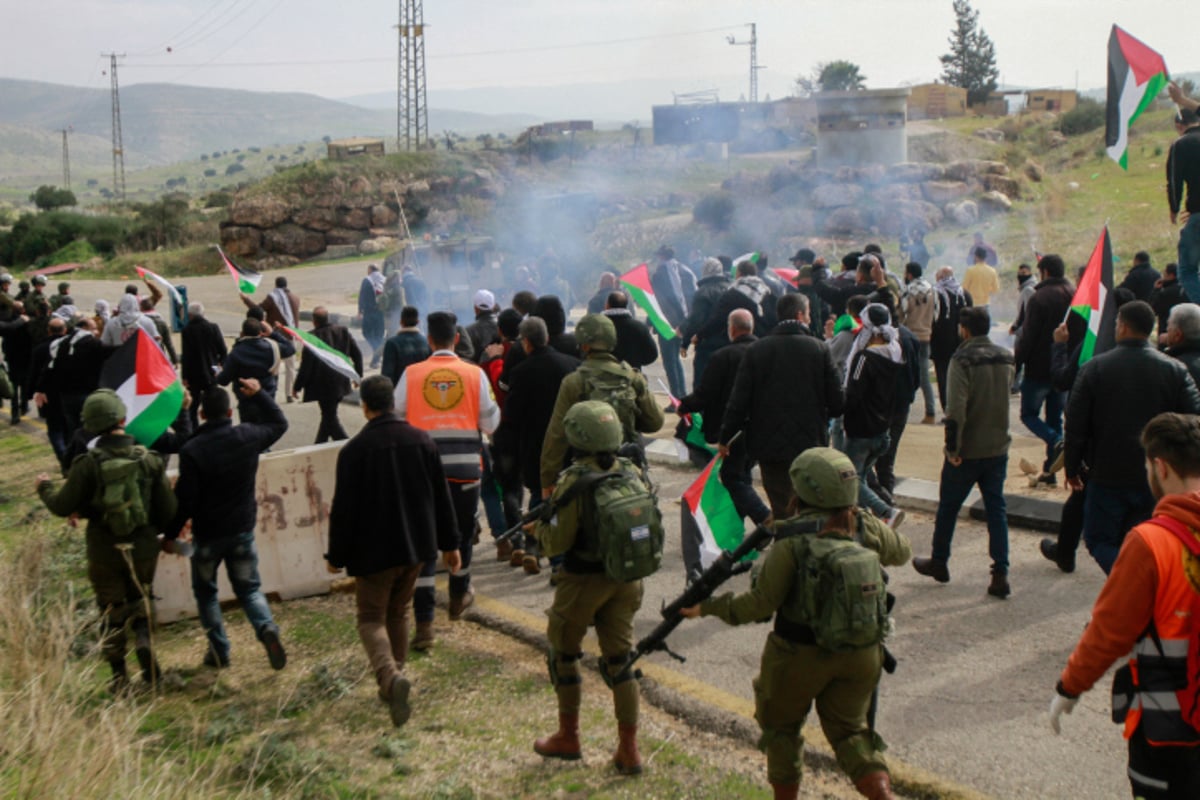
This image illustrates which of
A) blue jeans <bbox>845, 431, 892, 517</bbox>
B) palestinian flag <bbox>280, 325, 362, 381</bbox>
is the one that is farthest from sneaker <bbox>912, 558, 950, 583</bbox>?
palestinian flag <bbox>280, 325, 362, 381</bbox>

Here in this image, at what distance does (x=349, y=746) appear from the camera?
194 inches

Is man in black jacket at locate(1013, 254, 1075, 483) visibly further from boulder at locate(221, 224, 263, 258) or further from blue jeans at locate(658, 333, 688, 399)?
boulder at locate(221, 224, 263, 258)

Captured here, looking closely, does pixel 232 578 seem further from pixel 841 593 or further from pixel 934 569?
pixel 934 569

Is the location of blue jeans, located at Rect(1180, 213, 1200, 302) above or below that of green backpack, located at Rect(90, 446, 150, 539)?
above

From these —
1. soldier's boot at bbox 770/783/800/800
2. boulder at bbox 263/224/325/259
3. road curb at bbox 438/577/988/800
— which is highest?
boulder at bbox 263/224/325/259

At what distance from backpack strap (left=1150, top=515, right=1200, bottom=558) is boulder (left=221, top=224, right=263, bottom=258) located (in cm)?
4061

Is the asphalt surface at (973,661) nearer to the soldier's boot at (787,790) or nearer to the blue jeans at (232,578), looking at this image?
the soldier's boot at (787,790)

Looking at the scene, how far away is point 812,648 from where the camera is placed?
376 cm

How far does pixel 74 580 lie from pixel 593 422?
4992 mm

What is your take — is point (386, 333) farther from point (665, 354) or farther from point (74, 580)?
point (74, 580)

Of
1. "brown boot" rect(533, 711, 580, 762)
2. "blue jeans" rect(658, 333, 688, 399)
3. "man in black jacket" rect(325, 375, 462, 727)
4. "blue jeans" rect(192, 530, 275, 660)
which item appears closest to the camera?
"brown boot" rect(533, 711, 580, 762)

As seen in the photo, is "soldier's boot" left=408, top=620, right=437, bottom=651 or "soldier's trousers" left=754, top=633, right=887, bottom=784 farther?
"soldier's boot" left=408, top=620, right=437, bottom=651

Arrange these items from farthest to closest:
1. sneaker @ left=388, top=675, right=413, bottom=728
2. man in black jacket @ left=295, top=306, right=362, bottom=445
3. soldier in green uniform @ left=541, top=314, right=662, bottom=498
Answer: man in black jacket @ left=295, top=306, right=362, bottom=445 → soldier in green uniform @ left=541, top=314, right=662, bottom=498 → sneaker @ left=388, top=675, right=413, bottom=728

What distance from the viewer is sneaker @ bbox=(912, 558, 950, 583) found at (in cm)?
654
